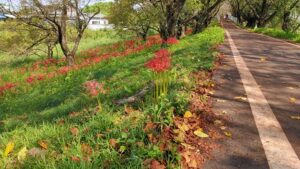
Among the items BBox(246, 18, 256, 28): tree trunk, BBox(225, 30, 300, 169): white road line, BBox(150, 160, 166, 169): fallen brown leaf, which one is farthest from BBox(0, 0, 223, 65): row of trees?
BBox(246, 18, 256, 28): tree trunk

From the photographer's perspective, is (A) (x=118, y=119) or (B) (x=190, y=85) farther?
(B) (x=190, y=85)

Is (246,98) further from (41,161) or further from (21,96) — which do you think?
(21,96)

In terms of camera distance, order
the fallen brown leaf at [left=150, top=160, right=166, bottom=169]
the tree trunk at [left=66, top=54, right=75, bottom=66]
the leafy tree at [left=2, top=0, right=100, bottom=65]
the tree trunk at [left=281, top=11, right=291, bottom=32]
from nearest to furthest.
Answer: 1. the fallen brown leaf at [left=150, top=160, right=166, bottom=169]
2. the leafy tree at [left=2, top=0, right=100, bottom=65]
3. the tree trunk at [left=66, top=54, right=75, bottom=66]
4. the tree trunk at [left=281, top=11, right=291, bottom=32]

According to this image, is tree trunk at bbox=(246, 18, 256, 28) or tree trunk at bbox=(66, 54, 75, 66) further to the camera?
tree trunk at bbox=(246, 18, 256, 28)

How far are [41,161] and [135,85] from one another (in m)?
4.56

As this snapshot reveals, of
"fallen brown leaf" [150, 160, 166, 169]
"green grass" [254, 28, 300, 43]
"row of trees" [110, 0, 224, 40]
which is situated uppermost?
"row of trees" [110, 0, 224, 40]

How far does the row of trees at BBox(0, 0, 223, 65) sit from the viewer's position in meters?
16.7

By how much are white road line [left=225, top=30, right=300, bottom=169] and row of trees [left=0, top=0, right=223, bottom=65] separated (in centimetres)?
1206

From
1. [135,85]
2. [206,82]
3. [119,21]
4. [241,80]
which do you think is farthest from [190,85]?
[119,21]

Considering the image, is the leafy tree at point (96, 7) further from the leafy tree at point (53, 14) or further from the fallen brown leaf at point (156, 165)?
the fallen brown leaf at point (156, 165)

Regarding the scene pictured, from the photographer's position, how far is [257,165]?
341 cm

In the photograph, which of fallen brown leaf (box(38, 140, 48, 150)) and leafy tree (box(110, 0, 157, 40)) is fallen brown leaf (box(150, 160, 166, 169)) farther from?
leafy tree (box(110, 0, 157, 40))

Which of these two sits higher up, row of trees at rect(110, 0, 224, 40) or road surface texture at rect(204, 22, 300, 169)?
row of trees at rect(110, 0, 224, 40)

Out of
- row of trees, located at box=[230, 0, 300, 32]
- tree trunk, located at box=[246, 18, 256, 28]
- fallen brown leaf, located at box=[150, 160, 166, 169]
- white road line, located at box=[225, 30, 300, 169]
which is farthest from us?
tree trunk, located at box=[246, 18, 256, 28]
